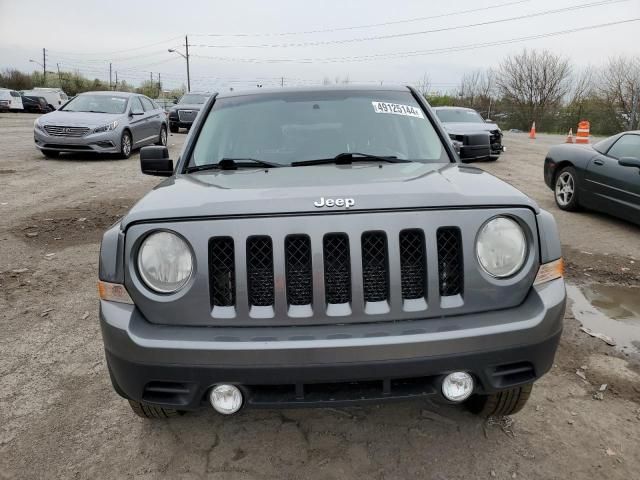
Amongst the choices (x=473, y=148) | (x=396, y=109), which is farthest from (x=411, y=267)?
(x=473, y=148)

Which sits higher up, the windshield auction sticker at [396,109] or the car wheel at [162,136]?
the windshield auction sticker at [396,109]

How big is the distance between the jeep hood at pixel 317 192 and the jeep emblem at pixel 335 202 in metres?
0.02

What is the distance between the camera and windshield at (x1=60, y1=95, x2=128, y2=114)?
1191 centimetres

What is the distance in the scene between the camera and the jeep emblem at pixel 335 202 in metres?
1.91

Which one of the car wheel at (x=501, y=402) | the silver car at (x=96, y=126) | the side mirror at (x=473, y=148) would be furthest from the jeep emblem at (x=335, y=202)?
the silver car at (x=96, y=126)

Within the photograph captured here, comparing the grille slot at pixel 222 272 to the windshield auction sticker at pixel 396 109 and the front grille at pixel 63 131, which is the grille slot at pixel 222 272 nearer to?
the windshield auction sticker at pixel 396 109

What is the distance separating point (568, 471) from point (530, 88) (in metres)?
47.3

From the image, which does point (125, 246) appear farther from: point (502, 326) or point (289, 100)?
point (289, 100)

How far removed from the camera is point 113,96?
1245 cm

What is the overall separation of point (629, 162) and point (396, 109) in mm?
4396

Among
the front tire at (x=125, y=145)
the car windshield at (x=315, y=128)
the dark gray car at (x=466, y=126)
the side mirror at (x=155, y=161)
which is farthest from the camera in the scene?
the dark gray car at (x=466, y=126)

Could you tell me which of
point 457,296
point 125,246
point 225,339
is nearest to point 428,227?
point 457,296

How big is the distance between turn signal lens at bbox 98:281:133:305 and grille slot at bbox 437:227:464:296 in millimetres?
1226

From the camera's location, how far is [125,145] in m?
12.0
